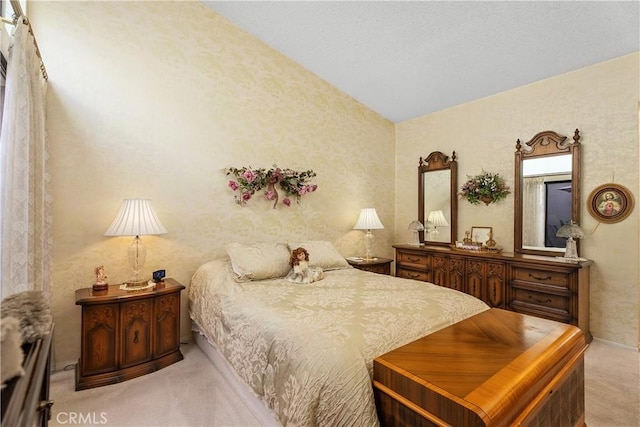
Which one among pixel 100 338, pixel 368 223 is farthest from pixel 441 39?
pixel 100 338

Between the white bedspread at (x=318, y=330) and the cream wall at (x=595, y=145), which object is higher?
the cream wall at (x=595, y=145)

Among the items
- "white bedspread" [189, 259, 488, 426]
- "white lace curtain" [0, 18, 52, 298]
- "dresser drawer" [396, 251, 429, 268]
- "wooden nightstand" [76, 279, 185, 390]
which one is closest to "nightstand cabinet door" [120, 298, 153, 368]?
"wooden nightstand" [76, 279, 185, 390]

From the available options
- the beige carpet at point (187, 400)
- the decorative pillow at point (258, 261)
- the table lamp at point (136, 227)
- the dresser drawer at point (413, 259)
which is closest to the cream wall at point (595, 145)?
the beige carpet at point (187, 400)

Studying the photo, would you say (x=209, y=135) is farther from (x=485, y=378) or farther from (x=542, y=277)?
(x=542, y=277)

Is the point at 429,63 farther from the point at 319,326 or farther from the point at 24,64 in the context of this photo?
the point at 24,64

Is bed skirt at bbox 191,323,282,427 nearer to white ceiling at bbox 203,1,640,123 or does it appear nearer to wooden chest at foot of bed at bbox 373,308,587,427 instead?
wooden chest at foot of bed at bbox 373,308,587,427

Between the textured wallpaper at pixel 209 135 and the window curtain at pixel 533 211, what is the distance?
7.1 inches

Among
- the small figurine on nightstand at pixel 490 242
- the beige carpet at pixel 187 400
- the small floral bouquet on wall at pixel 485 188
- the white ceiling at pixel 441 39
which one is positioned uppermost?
the white ceiling at pixel 441 39

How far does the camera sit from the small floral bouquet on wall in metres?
3.64

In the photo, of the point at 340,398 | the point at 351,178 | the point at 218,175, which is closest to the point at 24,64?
the point at 218,175

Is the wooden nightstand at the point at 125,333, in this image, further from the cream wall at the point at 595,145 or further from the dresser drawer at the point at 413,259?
the cream wall at the point at 595,145

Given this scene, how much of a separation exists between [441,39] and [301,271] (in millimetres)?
2714

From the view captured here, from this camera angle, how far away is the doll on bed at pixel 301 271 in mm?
2667

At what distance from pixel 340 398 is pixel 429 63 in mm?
3477
